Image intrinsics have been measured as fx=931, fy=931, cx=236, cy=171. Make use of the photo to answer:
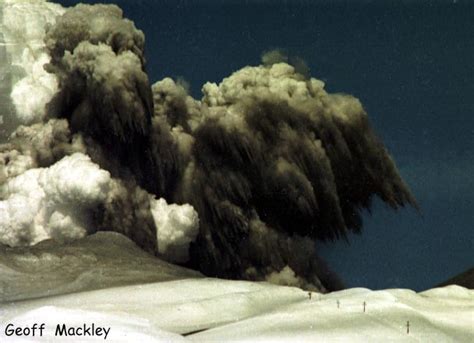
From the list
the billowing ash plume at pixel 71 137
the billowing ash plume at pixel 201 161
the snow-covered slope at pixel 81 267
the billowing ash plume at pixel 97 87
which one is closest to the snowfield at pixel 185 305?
the snow-covered slope at pixel 81 267

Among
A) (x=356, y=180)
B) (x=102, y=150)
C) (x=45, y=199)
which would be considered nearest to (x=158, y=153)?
(x=102, y=150)


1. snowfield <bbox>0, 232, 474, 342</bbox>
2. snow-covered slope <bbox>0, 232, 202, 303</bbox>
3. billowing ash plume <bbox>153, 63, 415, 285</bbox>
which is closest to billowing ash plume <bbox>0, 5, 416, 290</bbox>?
billowing ash plume <bbox>153, 63, 415, 285</bbox>

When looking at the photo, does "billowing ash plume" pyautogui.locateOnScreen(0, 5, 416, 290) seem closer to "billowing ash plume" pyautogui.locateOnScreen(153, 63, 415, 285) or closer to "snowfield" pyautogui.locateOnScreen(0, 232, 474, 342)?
"billowing ash plume" pyautogui.locateOnScreen(153, 63, 415, 285)

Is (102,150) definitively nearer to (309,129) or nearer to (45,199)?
(45,199)

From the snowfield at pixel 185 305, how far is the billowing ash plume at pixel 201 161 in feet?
2.98

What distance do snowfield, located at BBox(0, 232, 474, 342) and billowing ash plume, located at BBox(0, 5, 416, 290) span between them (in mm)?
908

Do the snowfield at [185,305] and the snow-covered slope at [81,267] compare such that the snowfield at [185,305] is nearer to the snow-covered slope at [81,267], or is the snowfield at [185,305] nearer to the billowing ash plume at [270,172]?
the snow-covered slope at [81,267]

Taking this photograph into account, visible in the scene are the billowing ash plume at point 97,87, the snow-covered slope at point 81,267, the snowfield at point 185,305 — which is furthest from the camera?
the billowing ash plume at point 97,87

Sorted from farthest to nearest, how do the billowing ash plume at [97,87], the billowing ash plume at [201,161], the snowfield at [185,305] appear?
the billowing ash plume at [97,87] < the billowing ash plume at [201,161] < the snowfield at [185,305]

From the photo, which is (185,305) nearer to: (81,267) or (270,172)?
(81,267)

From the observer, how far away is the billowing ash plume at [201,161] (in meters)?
23.8

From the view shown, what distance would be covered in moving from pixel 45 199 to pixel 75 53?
400 cm

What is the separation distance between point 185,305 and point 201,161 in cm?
587

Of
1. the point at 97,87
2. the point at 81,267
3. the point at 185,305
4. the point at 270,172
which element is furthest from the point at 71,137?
the point at 185,305
